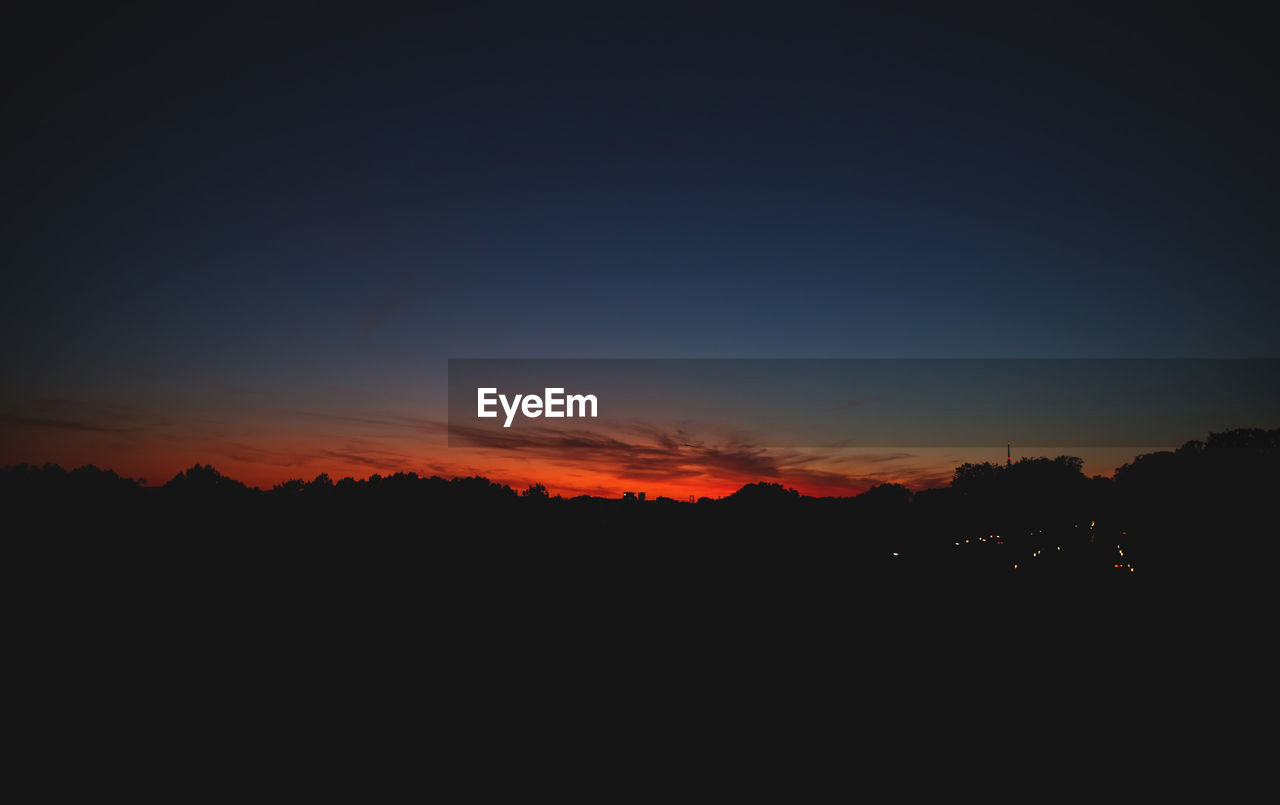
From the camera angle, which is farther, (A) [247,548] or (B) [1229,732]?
(A) [247,548]

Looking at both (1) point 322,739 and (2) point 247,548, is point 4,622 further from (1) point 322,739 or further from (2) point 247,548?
(1) point 322,739

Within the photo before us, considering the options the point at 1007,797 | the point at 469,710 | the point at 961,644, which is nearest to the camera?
the point at 1007,797

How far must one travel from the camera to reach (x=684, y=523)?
57.2m

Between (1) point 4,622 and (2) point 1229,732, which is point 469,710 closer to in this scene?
(2) point 1229,732

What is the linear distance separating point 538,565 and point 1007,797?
31109 millimetres

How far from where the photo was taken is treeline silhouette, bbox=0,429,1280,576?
1634 inches

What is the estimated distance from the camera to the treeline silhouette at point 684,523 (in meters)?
41.5

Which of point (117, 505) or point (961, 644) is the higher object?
point (117, 505)

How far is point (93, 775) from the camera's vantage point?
43.4ft

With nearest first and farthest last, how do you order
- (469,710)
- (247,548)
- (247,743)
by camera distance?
1. (247,743)
2. (469,710)
3. (247,548)

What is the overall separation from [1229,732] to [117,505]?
207 feet

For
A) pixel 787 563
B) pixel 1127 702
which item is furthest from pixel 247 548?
pixel 1127 702

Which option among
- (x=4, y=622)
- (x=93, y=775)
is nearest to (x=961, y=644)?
(x=93, y=775)

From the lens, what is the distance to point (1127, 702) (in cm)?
1678
